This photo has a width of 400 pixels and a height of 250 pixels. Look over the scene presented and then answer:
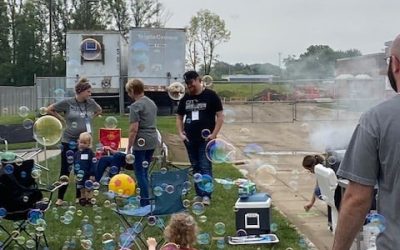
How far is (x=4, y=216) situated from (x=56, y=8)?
4918 centimetres

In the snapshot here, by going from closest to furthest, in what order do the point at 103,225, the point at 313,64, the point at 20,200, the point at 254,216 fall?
the point at 20,200, the point at 254,216, the point at 103,225, the point at 313,64

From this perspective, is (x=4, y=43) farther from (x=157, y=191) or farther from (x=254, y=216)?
(x=254, y=216)

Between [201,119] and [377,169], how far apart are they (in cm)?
556

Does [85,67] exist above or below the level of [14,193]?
above

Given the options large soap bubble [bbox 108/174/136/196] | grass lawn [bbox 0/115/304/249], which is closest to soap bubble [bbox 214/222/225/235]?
grass lawn [bbox 0/115/304/249]

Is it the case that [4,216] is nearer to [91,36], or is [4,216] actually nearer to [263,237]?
[263,237]

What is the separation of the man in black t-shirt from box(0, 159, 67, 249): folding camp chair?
2.21 metres

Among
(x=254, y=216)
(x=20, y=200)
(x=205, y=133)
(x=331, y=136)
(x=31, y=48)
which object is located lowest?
(x=254, y=216)

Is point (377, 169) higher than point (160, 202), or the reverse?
point (377, 169)

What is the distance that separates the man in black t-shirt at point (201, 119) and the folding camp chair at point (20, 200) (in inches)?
87.2

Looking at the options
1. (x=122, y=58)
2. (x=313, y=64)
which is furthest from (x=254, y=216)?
(x=313, y=64)

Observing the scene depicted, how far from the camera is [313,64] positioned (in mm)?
33188

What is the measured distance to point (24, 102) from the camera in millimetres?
29281

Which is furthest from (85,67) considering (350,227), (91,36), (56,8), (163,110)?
(56,8)
